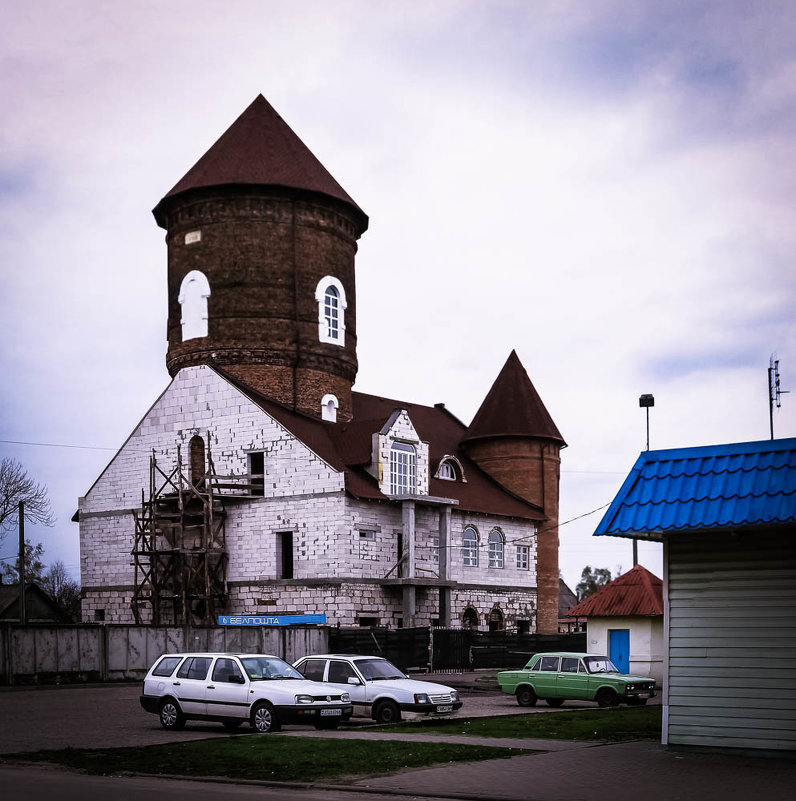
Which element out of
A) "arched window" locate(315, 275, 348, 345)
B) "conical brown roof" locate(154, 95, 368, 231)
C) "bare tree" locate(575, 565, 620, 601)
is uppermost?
"conical brown roof" locate(154, 95, 368, 231)

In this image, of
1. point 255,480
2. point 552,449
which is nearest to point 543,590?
point 552,449

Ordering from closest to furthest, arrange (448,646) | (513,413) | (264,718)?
(264,718) → (448,646) → (513,413)

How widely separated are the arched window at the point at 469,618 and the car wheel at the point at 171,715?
32379 mm

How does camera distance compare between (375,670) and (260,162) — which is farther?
(260,162)

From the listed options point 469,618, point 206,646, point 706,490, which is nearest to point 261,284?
point 206,646

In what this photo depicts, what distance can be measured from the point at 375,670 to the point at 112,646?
Result: 18.3 meters

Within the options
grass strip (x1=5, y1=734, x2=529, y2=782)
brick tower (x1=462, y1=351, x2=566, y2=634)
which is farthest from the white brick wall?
Result: grass strip (x1=5, y1=734, x2=529, y2=782)

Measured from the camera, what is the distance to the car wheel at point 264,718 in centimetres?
2131

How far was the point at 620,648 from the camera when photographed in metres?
35.4

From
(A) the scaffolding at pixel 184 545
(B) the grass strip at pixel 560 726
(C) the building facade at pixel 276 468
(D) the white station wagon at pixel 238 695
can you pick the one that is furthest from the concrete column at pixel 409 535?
(D) the white station wagon at pixel 238 695

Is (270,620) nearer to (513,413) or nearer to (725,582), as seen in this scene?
(513,413)

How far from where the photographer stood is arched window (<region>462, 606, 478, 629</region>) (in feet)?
176

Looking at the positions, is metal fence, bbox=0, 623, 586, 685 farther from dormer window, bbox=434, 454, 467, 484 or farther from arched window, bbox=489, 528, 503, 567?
dormer window, bbox=434, 454, 467, 484

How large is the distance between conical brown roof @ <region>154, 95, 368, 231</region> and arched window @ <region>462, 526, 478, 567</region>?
15.8 m
